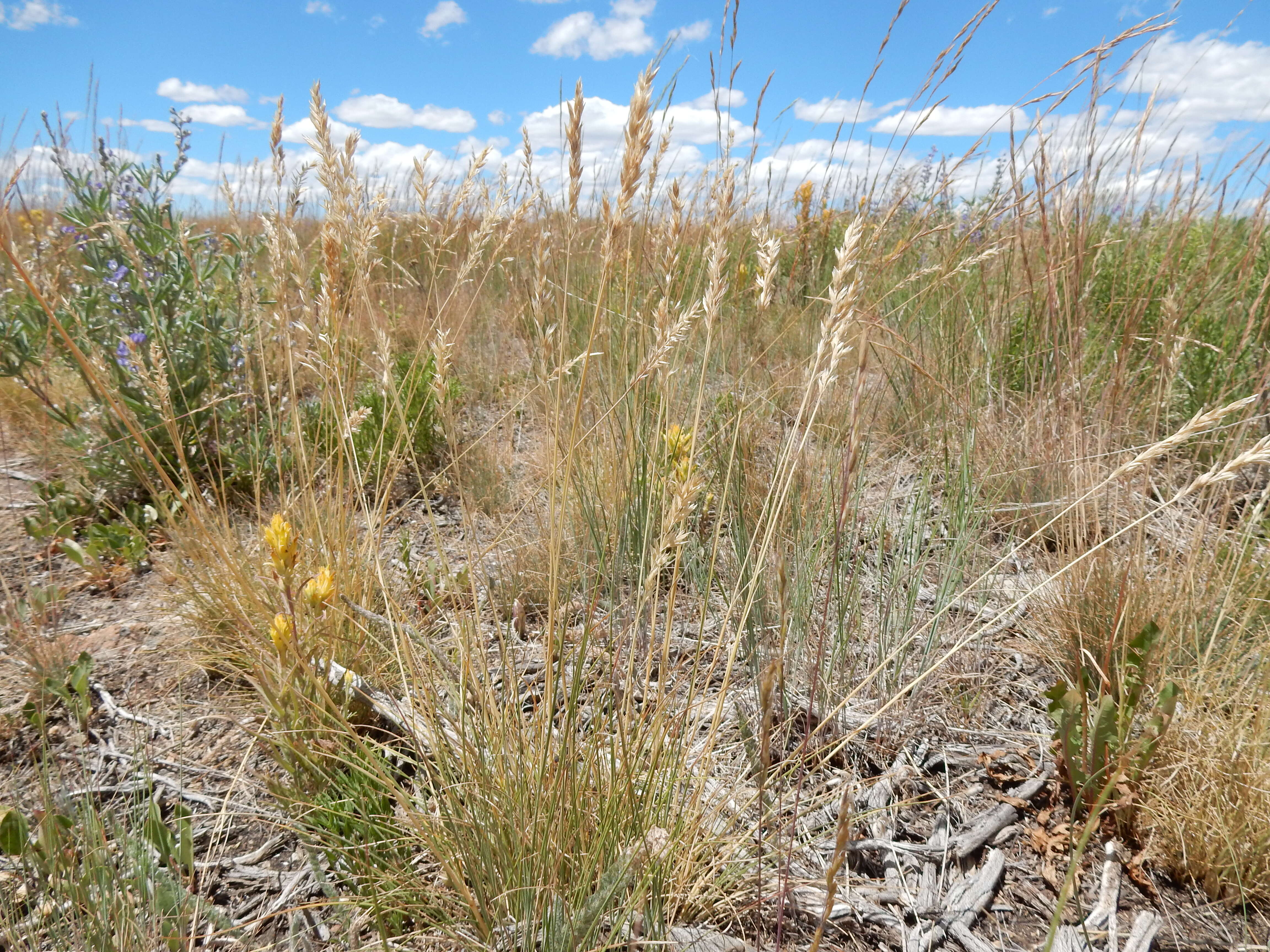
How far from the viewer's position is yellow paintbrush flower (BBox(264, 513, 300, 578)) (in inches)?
43.1

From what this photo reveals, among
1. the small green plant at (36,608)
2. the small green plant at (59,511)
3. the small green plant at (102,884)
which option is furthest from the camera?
the small green plant at (59,511)

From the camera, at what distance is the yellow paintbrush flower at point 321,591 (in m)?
1.25

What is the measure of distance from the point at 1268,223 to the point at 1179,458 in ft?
4.01

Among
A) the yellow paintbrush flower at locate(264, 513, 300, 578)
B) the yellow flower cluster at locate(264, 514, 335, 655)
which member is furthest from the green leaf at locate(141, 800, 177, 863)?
the yellow paintbrush flower at locate(264, 513, 300, 578)

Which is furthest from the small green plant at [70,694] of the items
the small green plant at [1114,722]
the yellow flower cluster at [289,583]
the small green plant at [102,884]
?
the small green plant at [1114,722]

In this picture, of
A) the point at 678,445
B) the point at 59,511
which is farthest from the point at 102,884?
the point at 59,511

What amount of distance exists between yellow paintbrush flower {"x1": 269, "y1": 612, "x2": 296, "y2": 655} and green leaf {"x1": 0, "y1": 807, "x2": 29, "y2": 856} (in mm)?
453

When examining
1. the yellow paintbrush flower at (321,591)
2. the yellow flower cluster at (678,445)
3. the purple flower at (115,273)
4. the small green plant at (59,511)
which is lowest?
the small green plant at (59,511)

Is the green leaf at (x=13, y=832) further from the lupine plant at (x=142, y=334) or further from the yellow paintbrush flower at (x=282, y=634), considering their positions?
the lupine plant at (x=142, y=334)

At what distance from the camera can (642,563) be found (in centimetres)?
100

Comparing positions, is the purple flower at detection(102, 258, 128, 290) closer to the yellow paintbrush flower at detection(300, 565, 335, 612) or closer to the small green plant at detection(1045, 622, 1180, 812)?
the yellow paintbrush flower at detection(300, 565, 335, 612)

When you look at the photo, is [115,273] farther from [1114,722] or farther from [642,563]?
[1114,722]

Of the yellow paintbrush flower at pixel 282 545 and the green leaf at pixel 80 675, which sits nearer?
the yellow paintbrush flower at pixel 282 545

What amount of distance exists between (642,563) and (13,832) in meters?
1.14
